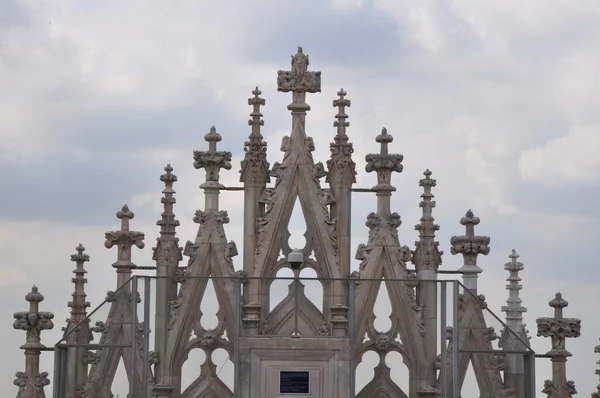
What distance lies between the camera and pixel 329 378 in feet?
167

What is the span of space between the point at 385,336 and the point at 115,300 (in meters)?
6.16

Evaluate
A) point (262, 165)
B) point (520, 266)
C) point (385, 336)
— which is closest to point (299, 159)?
point (262, 165)

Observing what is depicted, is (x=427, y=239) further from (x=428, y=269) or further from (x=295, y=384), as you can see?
(x=295, y=384)

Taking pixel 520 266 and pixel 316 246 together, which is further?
pixel 520 266

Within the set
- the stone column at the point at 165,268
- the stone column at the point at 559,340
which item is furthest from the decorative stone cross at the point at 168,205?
the stone column at the point at 559,340

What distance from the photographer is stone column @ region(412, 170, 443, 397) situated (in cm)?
5244

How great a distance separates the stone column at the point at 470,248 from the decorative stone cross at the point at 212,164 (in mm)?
5580

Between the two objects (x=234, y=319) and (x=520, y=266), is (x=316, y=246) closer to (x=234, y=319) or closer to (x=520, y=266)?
(x=234, y=319)

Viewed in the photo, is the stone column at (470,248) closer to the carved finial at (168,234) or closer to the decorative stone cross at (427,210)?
the decorative stone cross at (427,210)

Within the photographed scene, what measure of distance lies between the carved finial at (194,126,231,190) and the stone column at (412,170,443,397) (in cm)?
466

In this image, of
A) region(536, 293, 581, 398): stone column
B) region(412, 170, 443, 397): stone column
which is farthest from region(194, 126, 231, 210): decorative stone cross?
region(536, 293, 581, 398): stone column

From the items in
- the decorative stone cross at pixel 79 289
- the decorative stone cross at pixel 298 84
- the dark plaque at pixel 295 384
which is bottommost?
the dark plaque at pixel 295 384

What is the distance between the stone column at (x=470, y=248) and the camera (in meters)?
53.5

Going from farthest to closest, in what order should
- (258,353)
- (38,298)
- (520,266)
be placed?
(520,266)
(38,298)
(258,353)
